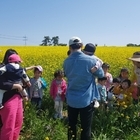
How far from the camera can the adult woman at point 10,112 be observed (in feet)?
13.3

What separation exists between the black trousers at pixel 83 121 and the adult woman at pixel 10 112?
27.9 inches

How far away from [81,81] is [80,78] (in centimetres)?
4

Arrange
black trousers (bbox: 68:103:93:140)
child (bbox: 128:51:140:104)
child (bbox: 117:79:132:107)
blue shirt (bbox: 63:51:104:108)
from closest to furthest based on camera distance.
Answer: blue shirt (bbox: 63:51:104:108)
black trousers (bbox: 68:103:93:140)
child (bbox: 117:79:132:107)
child (bbox: 128:51:140:104)

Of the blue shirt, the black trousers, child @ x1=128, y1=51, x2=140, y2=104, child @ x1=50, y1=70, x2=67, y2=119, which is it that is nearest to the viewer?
the blue shirt

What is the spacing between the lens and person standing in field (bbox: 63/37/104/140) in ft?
13.3

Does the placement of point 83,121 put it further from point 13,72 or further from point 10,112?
point 13,72

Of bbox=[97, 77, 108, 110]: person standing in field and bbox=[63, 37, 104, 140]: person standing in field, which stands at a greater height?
bbox=[63, 37, 104, 140]: person standing in field

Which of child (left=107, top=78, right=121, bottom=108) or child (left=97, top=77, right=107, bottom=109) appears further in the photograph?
child (left=97, top=77, right=107, bottom=109)

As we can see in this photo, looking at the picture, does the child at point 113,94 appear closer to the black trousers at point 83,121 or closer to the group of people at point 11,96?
the black trousers at point 83,121

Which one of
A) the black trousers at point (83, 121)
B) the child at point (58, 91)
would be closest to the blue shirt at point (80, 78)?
the black trousers at point (83, 121)

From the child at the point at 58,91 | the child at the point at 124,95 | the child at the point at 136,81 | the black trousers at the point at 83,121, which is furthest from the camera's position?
the child at the point at 58,91

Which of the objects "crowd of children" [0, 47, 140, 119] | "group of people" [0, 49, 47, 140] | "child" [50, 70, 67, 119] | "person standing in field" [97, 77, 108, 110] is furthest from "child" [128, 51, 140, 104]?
"group of people" [0, 49, 47, 140]

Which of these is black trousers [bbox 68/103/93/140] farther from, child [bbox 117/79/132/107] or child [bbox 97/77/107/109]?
child [bbox 97/77/107/109]

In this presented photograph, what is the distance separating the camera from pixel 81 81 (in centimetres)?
408
